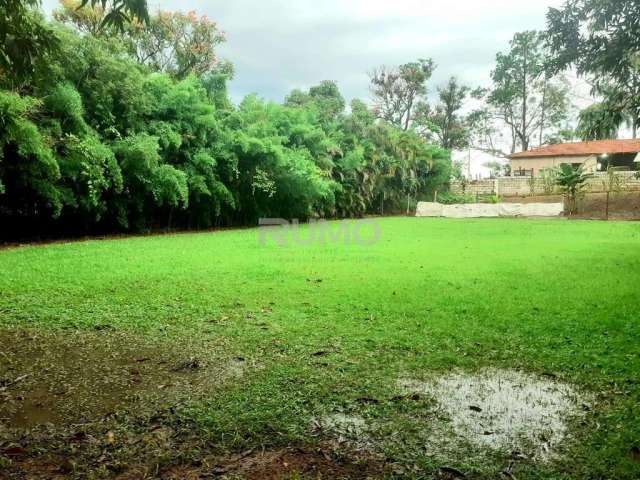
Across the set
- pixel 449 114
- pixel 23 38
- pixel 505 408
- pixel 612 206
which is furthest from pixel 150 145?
pixel 449 114

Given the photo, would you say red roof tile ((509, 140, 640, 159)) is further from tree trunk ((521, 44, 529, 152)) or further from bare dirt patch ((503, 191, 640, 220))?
bare dirt patch ((503, 191, 640, 220))

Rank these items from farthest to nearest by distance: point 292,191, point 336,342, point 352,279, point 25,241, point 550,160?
point 550,160 → point 292,191 → point 25,241 → point 352,279 → point 336,342

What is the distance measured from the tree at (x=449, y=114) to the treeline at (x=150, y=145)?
15.6m

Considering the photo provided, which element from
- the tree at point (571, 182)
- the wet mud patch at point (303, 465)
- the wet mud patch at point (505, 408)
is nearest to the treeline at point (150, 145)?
the wet mud patch at point (303, 465)

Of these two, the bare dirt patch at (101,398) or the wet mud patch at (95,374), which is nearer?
the bare dirt patch at (101,398)

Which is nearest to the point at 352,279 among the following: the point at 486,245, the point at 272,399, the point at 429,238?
the point at 272,399

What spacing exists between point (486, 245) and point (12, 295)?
796 cm

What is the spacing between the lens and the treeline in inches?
355

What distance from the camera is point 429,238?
11180 millimetres

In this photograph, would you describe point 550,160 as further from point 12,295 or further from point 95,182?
point 12,295

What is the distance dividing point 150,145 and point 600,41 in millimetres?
8525

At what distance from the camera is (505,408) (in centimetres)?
244

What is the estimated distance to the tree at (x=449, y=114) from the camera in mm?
33750

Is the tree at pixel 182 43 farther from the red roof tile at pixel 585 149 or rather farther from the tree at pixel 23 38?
the red roof tile at pixel 585 149
